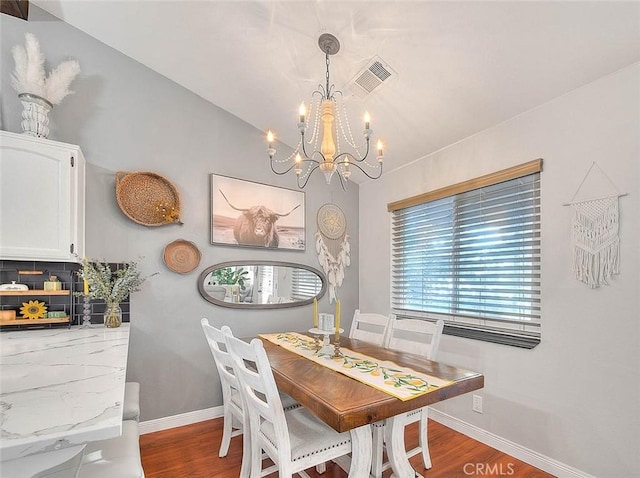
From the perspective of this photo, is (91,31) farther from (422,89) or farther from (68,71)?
(422,89)

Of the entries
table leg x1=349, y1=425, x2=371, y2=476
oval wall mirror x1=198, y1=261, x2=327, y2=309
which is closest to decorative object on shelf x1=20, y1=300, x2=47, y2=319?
oval wall mirror x1=198, y1=261, x2=327, y2=309

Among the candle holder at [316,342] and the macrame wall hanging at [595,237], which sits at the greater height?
the macrame wall hanging at [595,237]

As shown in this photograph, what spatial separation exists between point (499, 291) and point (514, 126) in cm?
120

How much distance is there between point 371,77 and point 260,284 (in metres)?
2.03

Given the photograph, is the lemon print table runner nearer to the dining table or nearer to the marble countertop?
the dining table

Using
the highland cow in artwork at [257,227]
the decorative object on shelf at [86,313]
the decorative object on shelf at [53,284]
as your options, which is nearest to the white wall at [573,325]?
the highland cow in artwork at [257,227]

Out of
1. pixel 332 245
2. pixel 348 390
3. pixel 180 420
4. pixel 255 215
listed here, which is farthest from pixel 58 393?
pixel 332 245

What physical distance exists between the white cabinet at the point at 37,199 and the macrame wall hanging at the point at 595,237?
3.20m

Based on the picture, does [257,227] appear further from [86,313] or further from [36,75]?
[36,75]

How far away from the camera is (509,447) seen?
7.26ft

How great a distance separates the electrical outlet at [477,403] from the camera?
2.40 meters

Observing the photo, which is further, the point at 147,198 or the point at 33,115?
the point at 147,198

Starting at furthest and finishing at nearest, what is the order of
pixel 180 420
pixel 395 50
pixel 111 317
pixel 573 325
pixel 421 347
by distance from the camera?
pixel 180 420
pixel 111 317
pixel 421 347
pixel 395 50
pixel 573 325

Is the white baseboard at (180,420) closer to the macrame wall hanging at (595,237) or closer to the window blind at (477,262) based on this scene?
the window blind at (477,262)
